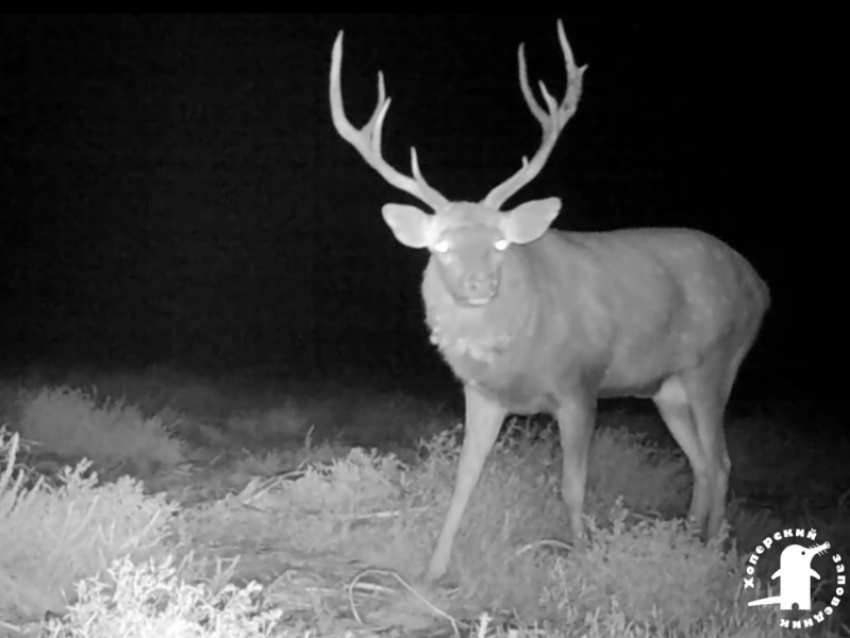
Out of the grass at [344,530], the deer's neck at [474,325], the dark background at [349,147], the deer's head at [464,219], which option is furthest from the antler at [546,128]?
the dark background at [349,147]

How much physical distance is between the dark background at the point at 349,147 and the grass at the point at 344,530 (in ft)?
21.2

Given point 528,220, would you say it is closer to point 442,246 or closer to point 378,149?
point 442,246

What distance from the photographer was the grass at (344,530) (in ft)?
13.6

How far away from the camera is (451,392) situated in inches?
410

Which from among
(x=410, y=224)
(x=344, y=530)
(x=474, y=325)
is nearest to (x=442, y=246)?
(x=410, y=224)

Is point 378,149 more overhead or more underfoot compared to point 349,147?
more overhead

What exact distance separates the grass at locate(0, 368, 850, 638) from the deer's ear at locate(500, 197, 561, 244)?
1315 mm

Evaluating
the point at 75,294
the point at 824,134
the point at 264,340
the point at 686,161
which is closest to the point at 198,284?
the point at 75,294

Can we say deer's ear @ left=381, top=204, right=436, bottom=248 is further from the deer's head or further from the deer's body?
the deer's body

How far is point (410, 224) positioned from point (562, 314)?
826 mm

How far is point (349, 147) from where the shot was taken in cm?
1714

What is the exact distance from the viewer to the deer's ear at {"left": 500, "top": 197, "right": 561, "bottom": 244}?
4.93 metres

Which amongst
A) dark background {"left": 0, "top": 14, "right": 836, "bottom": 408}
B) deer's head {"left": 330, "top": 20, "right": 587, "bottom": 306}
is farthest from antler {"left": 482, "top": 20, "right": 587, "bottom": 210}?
dark background {"left": 0, "top": 14, "right": 836, "bottom": 408}

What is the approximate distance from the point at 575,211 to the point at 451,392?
21.8 feet
